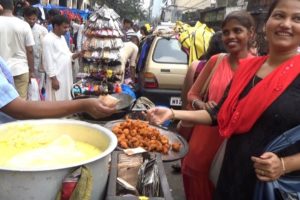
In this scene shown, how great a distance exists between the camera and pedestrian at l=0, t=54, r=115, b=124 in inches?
65.1

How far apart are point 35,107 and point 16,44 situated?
3.96 meters

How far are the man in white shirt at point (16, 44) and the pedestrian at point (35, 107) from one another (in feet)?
12.2

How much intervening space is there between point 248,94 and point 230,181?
1.70 ft

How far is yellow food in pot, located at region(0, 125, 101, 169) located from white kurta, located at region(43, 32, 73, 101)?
13.8 ft

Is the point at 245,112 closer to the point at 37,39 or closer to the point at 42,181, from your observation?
the point at 42,181

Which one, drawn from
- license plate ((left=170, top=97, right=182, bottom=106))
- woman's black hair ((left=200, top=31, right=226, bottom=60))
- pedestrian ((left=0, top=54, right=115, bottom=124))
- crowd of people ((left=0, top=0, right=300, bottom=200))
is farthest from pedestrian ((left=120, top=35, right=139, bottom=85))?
pedestrian ((left=0, top=54, right=115, bottom=124))

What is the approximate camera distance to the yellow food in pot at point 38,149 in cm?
149

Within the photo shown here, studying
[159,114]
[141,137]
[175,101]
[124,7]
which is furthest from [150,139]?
[124,7]

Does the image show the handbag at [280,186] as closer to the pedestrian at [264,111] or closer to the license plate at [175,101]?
the pedestrian at [264,111]

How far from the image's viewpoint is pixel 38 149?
1.64m

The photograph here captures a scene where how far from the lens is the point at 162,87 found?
6.90 meters

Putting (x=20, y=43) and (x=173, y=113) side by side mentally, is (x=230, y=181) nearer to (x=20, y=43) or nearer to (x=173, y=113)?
(x=173, y=113)

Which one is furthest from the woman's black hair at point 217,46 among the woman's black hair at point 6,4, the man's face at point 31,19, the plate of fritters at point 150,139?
the man's face at point 31,19

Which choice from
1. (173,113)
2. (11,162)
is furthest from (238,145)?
(11,162)
